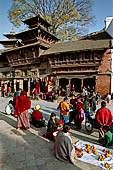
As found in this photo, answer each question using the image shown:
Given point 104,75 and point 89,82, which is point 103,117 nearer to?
point 104,75

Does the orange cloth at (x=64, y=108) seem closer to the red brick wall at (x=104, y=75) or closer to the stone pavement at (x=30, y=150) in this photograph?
the stone pavement at (x=30, y=150)

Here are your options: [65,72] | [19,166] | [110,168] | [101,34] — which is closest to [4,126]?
[19,166]

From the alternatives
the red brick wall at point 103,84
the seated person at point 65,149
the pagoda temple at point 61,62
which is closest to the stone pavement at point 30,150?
the seated person at point 65,149

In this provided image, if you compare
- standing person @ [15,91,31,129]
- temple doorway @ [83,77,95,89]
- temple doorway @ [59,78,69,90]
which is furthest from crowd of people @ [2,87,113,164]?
temple doorway @ [59,78,69,90]

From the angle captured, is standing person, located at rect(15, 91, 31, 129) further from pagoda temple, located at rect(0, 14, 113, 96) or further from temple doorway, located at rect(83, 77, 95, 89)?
temple doorway, located at rect(83, 77, 95, 89)

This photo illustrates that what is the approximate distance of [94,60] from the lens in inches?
548

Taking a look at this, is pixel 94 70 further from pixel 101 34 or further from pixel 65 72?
pixel 101 34

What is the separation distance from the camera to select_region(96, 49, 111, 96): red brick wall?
1373 centimetres

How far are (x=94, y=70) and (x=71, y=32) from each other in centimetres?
1190

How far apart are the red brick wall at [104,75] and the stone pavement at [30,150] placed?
9.00 meters

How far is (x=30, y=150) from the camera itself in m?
4.22

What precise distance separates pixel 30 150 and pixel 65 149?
53.0 inches

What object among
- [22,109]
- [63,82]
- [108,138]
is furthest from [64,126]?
[63,82]

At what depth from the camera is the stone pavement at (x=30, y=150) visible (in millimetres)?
3410
